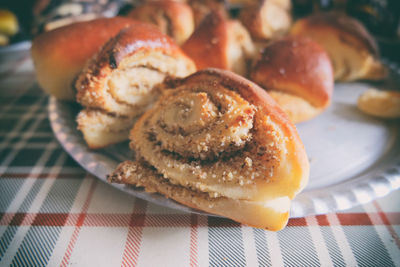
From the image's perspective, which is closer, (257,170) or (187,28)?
(257,170)

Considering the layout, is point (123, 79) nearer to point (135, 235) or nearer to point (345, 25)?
point (135, 235)

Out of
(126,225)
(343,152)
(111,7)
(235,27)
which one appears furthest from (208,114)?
(111,7)

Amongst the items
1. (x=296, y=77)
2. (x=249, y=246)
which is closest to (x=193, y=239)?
(x=249, y=246)

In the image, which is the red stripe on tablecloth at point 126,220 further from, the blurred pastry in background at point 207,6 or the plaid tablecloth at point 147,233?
the blurred pastry in background at point 207,6

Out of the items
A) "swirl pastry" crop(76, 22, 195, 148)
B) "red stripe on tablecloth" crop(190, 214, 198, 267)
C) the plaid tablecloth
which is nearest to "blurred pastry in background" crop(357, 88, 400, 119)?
the plaid tablecloth

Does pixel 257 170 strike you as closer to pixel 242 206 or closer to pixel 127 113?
pixel 242 206

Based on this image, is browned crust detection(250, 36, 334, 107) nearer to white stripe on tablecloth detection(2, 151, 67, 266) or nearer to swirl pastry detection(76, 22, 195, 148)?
swirl pastry detection(76, 22, 195, 148)
